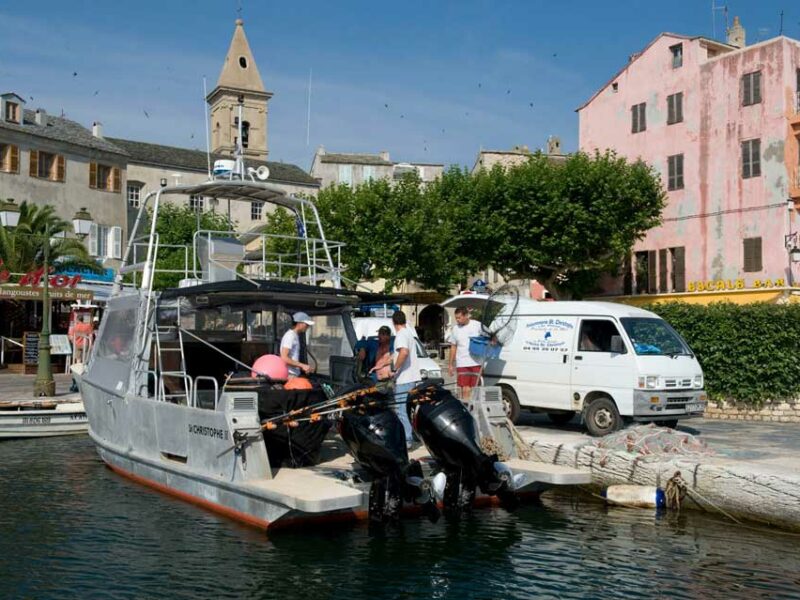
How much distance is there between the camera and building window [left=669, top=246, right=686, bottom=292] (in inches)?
1512

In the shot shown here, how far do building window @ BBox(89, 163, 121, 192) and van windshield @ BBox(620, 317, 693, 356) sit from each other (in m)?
42.8

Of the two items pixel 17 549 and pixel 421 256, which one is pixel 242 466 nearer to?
pixel 17 549

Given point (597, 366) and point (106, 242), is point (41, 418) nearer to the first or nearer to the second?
point (597, 366)

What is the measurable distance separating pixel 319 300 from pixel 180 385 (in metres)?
2.56

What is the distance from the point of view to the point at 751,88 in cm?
3547

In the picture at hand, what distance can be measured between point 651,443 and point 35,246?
31.5 metres

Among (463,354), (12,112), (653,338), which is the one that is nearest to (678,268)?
(653,338)

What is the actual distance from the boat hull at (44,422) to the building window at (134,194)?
43888 millimetres

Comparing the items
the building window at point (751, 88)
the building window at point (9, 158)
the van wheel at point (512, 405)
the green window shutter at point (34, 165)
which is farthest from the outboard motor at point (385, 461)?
the green window shutter at point (34, 165)

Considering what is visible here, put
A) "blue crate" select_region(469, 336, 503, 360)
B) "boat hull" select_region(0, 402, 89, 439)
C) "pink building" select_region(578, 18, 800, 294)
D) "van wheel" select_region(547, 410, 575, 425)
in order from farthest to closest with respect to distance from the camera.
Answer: "pink building" select_region(578, 18, 800, 294)
"van wheel" select_region(547, 410, 575, 425)
"boat hull" select_region(0, 402, 89, 439)
"blue crate" select_region(469, 336, 503, 360)

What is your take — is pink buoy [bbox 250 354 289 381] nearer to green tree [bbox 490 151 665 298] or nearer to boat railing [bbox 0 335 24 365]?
boat railing [bbox 0 335 24 365]

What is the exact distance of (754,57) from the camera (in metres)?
35.3

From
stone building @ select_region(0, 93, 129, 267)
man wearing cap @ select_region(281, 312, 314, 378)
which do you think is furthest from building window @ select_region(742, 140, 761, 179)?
stone building @ select_region(0, 93, 129, 267)

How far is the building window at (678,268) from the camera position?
38.4 m
